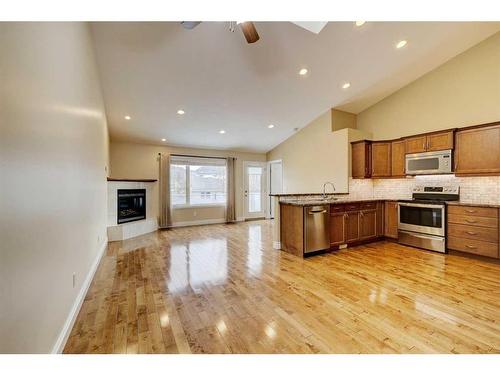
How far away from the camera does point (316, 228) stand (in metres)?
3.79

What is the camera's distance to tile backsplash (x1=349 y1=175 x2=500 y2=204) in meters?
3.76

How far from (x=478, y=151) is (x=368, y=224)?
6.79ft

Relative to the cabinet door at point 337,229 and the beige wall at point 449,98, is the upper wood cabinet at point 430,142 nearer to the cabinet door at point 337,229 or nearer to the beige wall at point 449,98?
the beige wall at point 449,98

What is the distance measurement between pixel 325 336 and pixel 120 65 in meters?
4.31

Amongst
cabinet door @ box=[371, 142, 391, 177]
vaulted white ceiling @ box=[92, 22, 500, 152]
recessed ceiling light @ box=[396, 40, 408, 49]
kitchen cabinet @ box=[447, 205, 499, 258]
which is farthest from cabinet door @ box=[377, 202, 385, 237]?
recessed ceiling light @ box=[396, 40, 408, 49]

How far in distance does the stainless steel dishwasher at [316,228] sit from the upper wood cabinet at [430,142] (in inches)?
89.0

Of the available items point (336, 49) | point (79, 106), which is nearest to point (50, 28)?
point (79, 106)

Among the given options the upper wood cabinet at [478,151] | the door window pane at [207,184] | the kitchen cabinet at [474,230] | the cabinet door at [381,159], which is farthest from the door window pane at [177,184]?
the upper wood cabinet at [478,151]

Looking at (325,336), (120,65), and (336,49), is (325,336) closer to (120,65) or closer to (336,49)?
(336,49)

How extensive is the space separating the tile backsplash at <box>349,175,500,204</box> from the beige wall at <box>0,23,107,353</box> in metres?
5.04

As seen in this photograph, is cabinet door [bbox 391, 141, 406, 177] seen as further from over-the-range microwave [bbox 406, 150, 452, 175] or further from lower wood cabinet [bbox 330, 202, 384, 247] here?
lower wood cabinet [bbox 330, 202, 384, 247]

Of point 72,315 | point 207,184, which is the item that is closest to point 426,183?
point 207,184

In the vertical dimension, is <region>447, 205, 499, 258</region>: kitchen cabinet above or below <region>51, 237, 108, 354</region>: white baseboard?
above

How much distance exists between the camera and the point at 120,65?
3.42 metres
